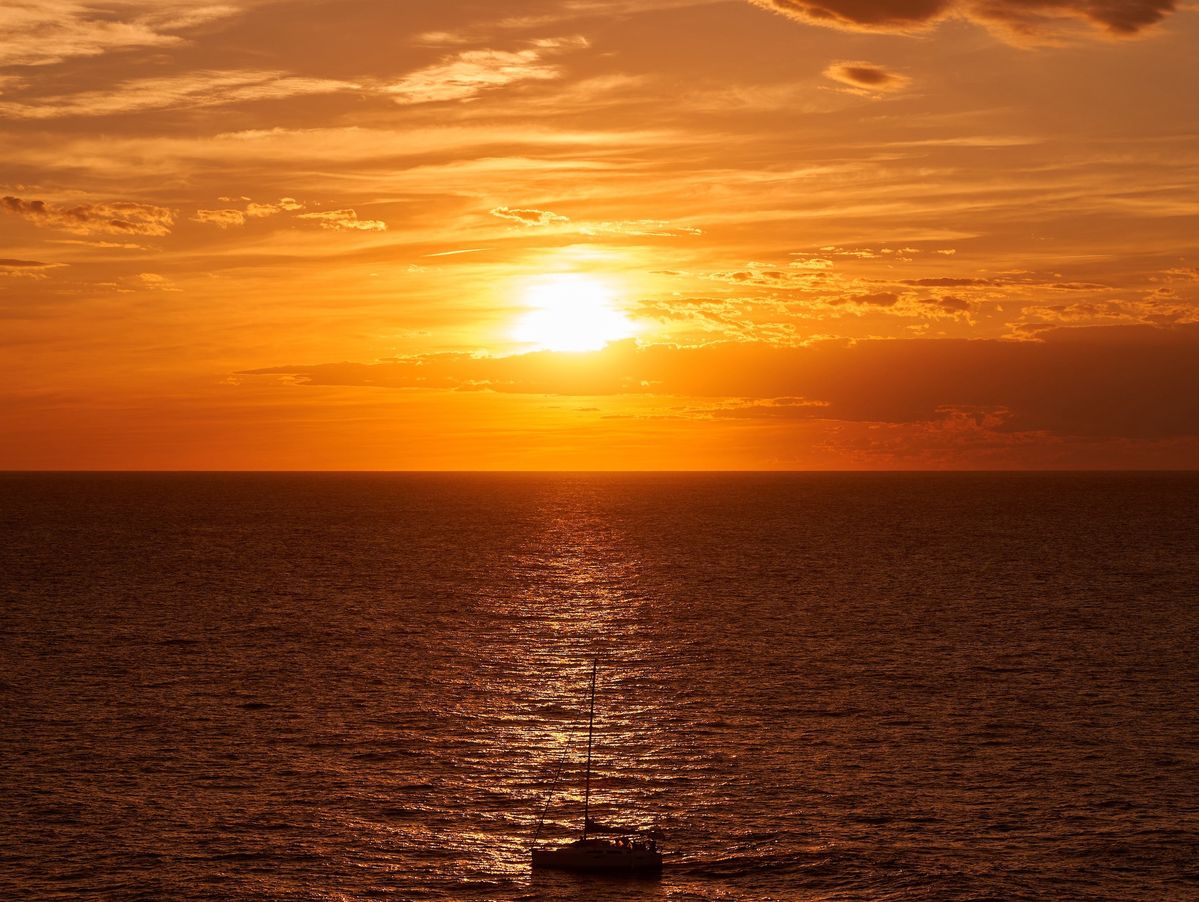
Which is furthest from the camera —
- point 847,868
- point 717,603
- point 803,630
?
point 717,603

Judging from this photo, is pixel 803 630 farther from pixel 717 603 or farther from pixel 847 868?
pixel 847 868

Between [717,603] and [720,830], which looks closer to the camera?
[720,830]

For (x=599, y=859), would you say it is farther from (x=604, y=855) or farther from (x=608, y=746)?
(x=608, y=746)

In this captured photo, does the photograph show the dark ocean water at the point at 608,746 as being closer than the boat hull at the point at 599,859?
No

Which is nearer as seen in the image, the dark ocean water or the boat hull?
the boat hull

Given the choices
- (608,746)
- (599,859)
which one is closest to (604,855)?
(599,859)

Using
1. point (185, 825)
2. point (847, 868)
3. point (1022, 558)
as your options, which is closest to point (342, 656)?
point (185, 825)

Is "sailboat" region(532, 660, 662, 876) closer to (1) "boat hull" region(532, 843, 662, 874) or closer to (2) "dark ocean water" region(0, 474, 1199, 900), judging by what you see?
(1) "boat hull" region(532, 843, 662, 874)

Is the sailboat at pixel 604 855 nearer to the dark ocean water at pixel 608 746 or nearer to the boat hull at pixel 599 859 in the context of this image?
the boat hull at pixel 599 859

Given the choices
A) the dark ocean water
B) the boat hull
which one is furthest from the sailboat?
the dark ocean water

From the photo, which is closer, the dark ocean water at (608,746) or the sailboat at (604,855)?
the sailboat at (604,855)

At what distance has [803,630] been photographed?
118 m

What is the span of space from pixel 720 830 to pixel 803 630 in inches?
2393

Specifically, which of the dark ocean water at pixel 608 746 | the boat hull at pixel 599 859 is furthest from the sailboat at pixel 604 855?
the dark ocean water at pixel 608 746
